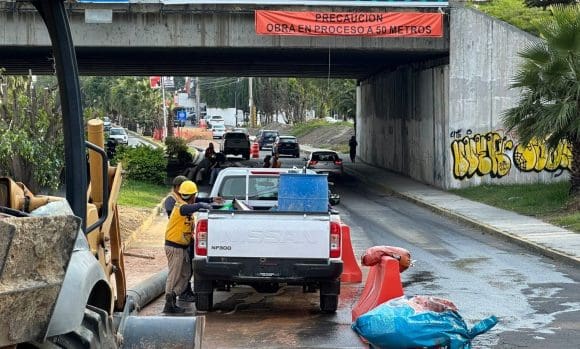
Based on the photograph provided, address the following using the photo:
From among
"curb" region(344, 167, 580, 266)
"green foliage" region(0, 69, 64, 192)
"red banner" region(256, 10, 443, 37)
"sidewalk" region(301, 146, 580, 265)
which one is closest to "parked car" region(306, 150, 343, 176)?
"sidewalk" region(301, 146, 580, 265)

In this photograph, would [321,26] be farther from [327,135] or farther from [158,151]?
[327,135]

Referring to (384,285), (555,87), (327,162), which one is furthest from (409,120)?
(384,285)

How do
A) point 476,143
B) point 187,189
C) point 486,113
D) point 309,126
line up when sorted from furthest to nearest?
point 309,126, point 486,113, point 476,143, point 187,189

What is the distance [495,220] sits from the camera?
25.0 metres

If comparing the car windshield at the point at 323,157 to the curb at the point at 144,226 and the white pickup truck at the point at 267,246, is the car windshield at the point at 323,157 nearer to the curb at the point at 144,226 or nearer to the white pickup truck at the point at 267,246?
the curb at the point at 144,226

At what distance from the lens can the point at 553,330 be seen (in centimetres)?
1095

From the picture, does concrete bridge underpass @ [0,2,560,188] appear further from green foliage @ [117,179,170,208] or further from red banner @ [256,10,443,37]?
green foliage @ [117,179,170,208]

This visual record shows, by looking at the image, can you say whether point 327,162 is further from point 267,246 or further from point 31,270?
point 31,270

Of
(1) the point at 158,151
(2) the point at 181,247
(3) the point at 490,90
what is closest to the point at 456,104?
(3) the point at 490,90

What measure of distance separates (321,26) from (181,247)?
20586mm

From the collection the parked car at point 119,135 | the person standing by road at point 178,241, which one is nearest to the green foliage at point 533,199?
the person standing by road at point 178,241

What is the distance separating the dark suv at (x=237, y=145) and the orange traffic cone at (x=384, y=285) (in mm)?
47469

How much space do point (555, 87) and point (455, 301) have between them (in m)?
13.6

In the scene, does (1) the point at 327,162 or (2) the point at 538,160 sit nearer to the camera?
(2) the point at 538,160
